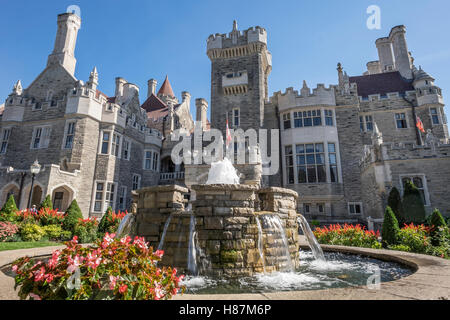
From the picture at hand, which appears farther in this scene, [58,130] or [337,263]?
[58,130]

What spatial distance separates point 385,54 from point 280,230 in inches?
1500

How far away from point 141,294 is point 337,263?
643cm

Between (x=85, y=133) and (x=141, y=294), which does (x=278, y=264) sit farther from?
(x=85, y=133)

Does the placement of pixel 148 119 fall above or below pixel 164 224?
above

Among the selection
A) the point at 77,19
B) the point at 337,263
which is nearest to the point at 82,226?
the point at 337,263

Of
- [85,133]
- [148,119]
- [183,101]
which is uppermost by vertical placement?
[183,101]

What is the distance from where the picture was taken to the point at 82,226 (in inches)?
520

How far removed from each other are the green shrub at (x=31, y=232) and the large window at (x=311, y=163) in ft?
61.7

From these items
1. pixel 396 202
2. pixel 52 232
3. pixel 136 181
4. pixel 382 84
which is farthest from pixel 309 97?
pixel 52 232

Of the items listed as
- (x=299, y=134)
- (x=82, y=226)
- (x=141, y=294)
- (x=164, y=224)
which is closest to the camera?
(x=141, y=294)

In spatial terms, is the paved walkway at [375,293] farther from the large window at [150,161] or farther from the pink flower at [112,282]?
the large window at [150,161]

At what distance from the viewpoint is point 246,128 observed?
24.8 meters

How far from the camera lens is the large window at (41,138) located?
22141 mm

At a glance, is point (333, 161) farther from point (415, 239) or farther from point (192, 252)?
point (192, 252)
